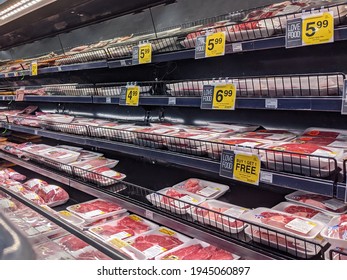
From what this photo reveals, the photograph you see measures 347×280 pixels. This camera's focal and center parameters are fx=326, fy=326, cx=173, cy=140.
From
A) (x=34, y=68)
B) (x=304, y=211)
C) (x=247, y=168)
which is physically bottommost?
(x=304, y=211)

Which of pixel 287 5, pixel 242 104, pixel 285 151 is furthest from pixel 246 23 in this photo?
pixel 285 151

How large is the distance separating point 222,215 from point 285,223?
0.91 ft

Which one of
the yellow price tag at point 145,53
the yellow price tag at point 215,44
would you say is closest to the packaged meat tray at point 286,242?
the yellow price tag at point 215,44

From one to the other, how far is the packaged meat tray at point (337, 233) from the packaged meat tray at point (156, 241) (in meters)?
0.80

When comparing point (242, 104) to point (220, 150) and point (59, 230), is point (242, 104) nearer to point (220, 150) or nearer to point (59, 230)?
point (220, 150)

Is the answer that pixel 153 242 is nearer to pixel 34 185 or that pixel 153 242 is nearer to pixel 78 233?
pixel 78 233

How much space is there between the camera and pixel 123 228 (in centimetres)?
196

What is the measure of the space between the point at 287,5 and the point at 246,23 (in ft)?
0.83

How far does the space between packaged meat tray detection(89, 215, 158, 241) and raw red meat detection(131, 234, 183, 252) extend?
3.5 inches

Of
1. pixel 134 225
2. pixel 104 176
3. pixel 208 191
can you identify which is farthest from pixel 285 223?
pixel 104 176

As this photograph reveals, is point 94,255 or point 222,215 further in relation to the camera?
point 222,215

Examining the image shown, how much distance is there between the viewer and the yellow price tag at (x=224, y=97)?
159 centimetres

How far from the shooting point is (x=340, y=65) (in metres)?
1.71

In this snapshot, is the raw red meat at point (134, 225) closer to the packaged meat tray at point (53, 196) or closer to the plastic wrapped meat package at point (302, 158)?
the packaged meat tray at point (53, 196)
